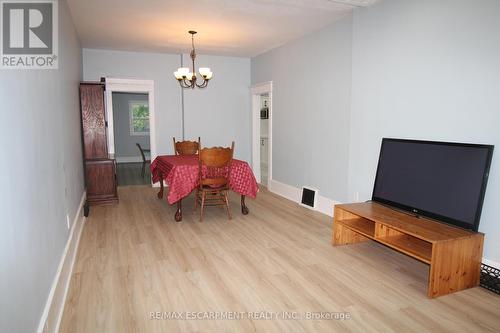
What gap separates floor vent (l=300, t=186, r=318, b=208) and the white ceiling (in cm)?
229

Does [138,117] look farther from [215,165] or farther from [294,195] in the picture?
[215,165]

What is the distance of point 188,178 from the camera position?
4309mm

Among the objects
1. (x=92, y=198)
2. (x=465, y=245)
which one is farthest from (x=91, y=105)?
(x=465, y=245)

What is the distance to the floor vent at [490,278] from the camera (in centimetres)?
258

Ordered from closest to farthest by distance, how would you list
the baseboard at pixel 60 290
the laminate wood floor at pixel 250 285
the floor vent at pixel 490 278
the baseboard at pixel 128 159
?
the baseboard at pixel 60 290, the laminate wood floor at pixel 250 285, the floor vent at pixel 490 278, the baseboard at pixel 128 159

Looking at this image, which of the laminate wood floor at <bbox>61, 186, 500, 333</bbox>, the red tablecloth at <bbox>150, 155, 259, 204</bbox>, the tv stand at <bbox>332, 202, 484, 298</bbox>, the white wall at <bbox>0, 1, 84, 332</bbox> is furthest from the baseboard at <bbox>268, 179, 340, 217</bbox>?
the white wall at <bbox>0, 1, 84, 332</bbox>

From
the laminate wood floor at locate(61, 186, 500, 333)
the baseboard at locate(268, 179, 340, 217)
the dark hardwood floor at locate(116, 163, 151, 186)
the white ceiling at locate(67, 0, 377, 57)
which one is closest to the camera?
the laminate wood floor at locate(61, 186, 500, 333)

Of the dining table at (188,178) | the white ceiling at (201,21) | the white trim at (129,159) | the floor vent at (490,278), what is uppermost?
the white ceiling at (201,21)

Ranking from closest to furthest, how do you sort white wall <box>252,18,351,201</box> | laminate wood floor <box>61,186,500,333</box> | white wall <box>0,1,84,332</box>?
white wall <box>0,1,84,332</box>
laminate wood floor <box>61,186,500,333</box>
white wall <box>252,18,351,201</box>

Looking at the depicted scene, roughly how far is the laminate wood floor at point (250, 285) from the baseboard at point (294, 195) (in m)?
0.54

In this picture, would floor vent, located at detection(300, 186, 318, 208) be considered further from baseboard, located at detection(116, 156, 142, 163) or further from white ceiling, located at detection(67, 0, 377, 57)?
baseboard, located at detection(116, 156, 142, 163)

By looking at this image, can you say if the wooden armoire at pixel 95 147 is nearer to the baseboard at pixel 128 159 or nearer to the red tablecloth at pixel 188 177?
the red tablecloth at pixel 188 177

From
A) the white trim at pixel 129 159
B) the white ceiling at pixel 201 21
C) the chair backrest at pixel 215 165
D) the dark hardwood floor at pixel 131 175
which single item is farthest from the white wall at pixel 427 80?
the white trim at pixel 129 159

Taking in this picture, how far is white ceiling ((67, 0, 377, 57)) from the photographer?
3.75 meters
